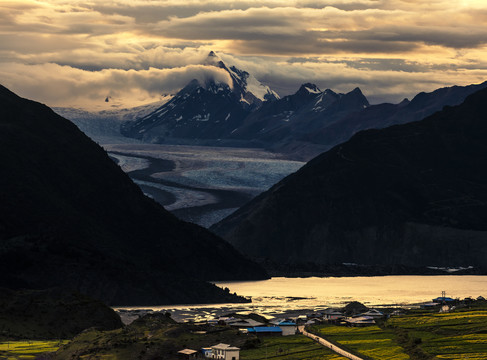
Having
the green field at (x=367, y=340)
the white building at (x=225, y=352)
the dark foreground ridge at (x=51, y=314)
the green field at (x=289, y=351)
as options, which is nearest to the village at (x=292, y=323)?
the white building at (x=225, y=352)

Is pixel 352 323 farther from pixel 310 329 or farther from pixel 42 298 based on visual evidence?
pixel 42 298

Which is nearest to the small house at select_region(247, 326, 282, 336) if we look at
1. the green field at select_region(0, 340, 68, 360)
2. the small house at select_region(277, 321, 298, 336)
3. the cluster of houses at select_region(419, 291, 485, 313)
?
the small house at select_region(277, 321, 298, 336)

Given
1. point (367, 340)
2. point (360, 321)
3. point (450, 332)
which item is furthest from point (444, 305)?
point (367, 340)

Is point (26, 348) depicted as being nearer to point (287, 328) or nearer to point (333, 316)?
point (287, 328)

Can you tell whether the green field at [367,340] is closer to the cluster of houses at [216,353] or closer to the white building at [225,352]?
the white building at [225,352]

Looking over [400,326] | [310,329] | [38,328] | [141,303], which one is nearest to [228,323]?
[310,329]

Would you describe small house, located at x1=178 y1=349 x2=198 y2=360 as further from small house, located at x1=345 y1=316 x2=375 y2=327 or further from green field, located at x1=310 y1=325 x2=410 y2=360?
small house, located at x1=345 y1=316 x2=375 y2=327

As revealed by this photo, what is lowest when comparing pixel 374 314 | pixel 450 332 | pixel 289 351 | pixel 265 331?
pixel 374 314
